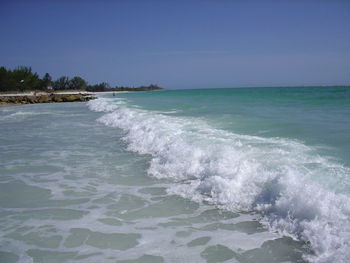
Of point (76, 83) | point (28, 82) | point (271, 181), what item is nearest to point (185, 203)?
point (271, 181)

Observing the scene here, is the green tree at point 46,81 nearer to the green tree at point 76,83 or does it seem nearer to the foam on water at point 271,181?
the green tree at point 76,83

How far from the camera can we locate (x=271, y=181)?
5133 millimetres

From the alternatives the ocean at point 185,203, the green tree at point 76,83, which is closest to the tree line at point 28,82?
the green tree at point 76,83

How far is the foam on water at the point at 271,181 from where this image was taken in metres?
3.69

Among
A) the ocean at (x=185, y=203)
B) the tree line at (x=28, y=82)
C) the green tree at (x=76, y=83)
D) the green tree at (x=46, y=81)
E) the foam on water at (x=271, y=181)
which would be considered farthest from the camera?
the green tree at (x=76, y=83)

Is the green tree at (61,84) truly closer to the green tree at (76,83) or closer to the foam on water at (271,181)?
the green tree at (76,83)

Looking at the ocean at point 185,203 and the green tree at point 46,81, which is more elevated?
the green tree at point 46,81

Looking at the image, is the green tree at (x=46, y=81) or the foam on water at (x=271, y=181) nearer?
the foam on water at (x=271, y=181)

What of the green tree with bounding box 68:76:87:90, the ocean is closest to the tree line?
the green tree with bounding box 68:76:87:90

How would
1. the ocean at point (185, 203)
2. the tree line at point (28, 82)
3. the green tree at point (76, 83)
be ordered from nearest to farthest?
the ocean at point (185, 203), the tree line at point (28, 82), the green tree at point (76, 83)

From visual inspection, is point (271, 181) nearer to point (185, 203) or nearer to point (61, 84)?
point (185, 203)

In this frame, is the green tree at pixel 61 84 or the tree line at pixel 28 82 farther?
the green tree at pixel 61 84

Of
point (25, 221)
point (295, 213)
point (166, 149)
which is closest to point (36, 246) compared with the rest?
point (25, 221)

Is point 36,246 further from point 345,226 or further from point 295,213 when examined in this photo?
point 345,226
